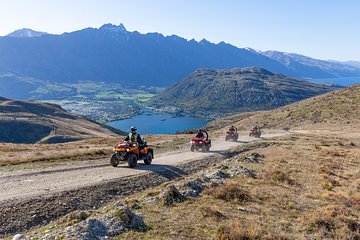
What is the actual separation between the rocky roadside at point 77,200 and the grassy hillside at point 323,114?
2489 inches

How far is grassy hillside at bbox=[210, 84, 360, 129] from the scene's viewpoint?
80.9 metres

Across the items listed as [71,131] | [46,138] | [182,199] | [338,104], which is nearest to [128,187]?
[182,199]

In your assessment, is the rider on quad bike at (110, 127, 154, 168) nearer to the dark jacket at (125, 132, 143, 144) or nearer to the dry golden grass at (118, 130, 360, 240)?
the dark jacket at (125, 132, 143, 144)

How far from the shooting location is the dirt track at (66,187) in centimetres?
1357

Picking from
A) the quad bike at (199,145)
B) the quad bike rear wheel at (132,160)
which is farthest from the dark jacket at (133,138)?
the quad bike at (199,145)

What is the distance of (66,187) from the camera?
17.7 m

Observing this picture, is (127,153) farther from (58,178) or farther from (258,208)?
(258,208)

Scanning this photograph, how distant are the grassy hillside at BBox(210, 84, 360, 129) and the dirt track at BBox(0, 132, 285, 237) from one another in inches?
2447

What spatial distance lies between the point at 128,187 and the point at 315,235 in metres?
10.0

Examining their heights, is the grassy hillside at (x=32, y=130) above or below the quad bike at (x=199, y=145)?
below

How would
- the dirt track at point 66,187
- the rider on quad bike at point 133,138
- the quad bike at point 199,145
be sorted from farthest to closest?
the quad bike at point 199,145
the rider on quad bike at point 133,138
the dirt track at point 66,187

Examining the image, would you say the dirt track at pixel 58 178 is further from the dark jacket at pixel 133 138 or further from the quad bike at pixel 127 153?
the dark jacket at pixel 133 138

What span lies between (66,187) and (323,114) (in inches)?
3229

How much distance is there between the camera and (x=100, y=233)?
36.2ft
